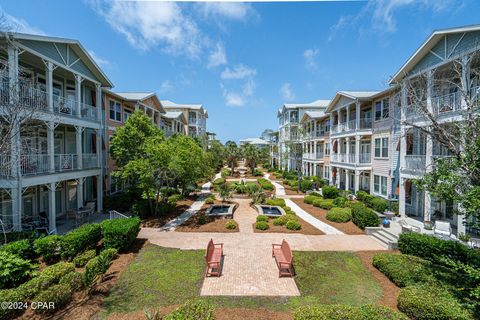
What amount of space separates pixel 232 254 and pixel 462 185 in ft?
31.3

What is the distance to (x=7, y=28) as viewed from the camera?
1066 cm

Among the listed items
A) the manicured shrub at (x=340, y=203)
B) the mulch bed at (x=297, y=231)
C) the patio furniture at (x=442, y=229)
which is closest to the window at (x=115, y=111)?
the mulch bed at (x=297, y=231)

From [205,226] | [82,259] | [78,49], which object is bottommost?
[205,226]

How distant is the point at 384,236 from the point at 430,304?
318 inches

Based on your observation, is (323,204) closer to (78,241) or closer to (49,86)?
(78,241)

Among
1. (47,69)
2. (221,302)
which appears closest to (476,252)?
(221,302)

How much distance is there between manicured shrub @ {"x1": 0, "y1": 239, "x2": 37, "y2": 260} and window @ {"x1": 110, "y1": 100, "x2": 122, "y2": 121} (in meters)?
15.1

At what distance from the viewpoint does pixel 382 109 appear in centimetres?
2170

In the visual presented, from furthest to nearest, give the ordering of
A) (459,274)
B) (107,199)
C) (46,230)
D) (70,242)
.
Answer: (107,199)
(46,230)
(70,242)
(459,274)

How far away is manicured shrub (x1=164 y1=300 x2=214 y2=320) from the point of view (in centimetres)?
598

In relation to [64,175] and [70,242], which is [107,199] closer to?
[64,175]

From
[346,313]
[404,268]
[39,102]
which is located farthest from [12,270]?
[404,268]

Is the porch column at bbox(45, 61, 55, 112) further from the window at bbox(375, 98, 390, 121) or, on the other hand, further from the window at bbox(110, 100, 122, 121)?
the window at bbox(375, 98, 390, 121)

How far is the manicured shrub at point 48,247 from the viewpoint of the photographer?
10039mm
